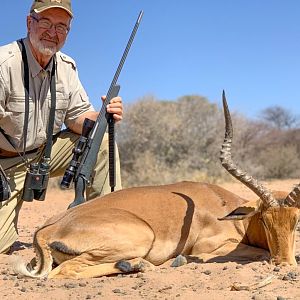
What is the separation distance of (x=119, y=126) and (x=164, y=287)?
13.7 metres

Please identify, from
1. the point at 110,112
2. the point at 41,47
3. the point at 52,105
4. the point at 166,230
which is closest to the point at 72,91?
the point at 52,105

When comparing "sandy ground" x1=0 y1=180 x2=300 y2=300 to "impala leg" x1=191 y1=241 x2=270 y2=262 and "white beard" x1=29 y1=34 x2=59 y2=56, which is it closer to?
"impala leg" x1=191 y1=241 x2=270 y2=262

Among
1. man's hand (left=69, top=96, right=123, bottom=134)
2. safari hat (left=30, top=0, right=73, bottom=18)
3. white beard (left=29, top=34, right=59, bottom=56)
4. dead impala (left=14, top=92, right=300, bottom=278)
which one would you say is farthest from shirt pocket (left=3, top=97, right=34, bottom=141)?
dead impala (left=14, top=92, right=300, bottom=278)

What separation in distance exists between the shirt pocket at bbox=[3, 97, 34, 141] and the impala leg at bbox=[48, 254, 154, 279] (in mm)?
1960

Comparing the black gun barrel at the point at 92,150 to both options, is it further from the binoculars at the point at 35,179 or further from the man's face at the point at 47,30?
the man's face at the point at 47,30

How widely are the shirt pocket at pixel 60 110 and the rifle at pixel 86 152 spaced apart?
0.34 m

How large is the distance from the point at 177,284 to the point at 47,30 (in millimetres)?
3323

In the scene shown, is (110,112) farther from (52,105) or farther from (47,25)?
(47,25)

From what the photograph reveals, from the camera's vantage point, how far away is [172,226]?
586cm

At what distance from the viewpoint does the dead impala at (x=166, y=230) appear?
5223mm

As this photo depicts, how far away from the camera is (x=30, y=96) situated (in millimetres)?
6629

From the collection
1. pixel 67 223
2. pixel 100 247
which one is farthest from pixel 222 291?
pixel 67 223

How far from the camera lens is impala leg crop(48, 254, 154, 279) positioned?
5.12m

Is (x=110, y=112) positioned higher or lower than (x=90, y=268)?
higher
